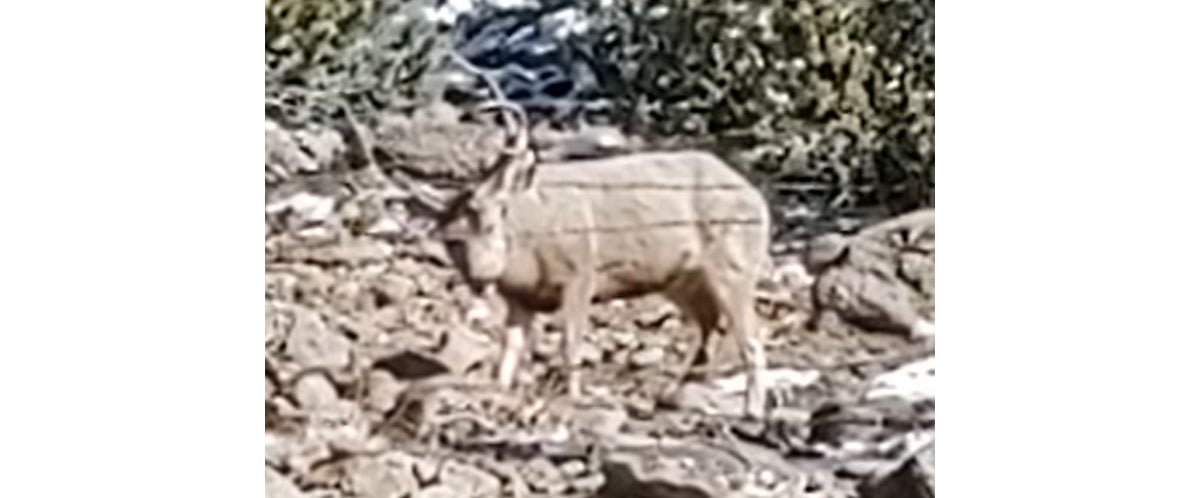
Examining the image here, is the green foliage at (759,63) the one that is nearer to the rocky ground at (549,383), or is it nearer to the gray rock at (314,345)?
the rocky ground at (549,383)

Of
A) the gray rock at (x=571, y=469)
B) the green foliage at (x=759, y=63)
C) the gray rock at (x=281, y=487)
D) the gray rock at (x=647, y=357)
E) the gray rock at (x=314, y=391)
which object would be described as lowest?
the gray rock at (x=281, y=487)

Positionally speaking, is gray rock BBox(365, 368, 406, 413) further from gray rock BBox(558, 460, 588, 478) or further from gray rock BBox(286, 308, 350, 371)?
gray rock BBox(558, 460, 588, 478)

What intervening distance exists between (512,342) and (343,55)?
0.95 ft

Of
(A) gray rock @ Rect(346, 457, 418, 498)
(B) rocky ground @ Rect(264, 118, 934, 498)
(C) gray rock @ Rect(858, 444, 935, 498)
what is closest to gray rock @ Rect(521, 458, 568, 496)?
(B) rocky ground @ Rect(264, 118, 934, 498)

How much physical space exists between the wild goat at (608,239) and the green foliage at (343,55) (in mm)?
85

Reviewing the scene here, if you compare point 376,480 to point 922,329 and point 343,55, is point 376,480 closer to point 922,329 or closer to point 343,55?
point 343,55

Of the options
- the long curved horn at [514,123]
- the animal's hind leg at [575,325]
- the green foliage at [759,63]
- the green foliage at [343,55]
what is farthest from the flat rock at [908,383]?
the green foliage at [343,55]

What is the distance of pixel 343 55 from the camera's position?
115cm

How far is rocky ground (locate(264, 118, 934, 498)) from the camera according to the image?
1.15 meters

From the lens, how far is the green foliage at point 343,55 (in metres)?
1.15
